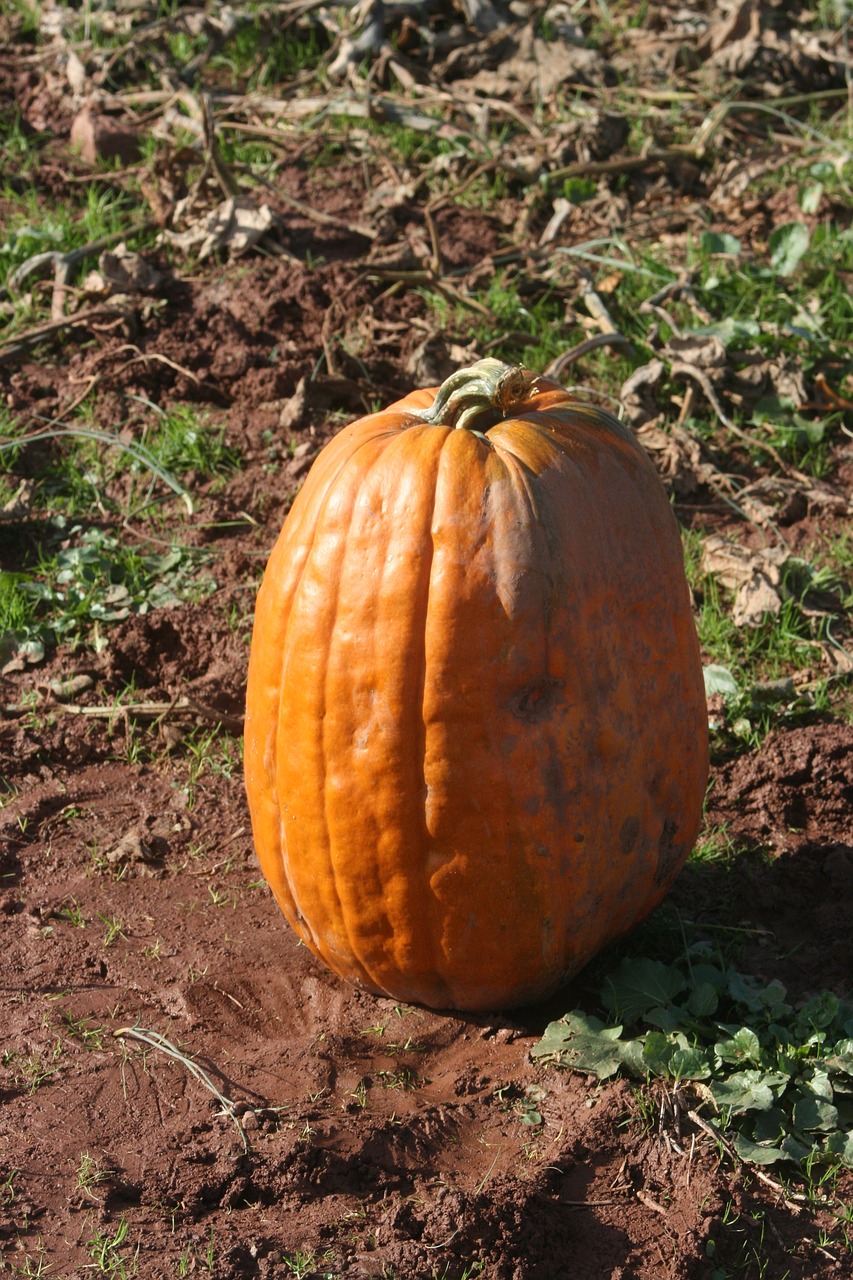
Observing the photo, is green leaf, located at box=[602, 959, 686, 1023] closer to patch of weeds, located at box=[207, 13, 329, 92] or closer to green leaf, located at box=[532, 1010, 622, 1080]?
green leaf, located at box=[532, 1010, 622, 1080]

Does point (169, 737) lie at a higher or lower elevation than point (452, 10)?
lower

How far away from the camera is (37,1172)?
2584 mm

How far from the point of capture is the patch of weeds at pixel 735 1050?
2676 mm

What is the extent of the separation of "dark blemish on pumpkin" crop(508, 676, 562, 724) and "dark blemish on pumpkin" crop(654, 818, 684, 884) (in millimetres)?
440

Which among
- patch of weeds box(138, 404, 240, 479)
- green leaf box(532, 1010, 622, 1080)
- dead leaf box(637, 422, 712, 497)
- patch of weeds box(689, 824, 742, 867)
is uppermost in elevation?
patch of weeds box(138, 404, 240, 479)

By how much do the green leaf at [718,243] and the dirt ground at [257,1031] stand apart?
1.16 metres

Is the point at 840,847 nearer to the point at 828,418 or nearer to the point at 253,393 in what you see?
the point at 828,418

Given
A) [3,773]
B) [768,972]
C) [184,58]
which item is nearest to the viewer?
[768,972]

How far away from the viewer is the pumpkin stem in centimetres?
277

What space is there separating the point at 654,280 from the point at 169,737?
271 centimetres

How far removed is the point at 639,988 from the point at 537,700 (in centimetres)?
72

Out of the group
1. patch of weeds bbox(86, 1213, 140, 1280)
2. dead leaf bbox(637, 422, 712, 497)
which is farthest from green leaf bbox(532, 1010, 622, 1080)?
dead leaf bbox(637, 422, 712, 497)

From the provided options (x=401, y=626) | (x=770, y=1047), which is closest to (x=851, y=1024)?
(x=770, y=1047)

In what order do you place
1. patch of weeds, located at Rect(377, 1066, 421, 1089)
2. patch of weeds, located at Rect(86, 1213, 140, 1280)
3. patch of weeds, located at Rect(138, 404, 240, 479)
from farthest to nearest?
patch of weeds, located at Rect(138, 404, 240, 479)
patch of weeds, located at Rect(377, 1066, 421, 1089)
patch of weeds, located at Rect(86, 1213, 140, 1280)
